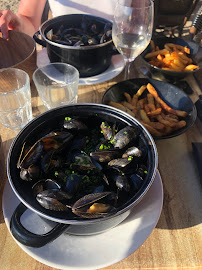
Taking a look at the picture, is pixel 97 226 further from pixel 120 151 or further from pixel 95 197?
pixel 120 151

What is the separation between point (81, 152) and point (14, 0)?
614 cm

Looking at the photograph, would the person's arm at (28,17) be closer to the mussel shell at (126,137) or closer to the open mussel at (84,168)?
the open mussel at (84,168)

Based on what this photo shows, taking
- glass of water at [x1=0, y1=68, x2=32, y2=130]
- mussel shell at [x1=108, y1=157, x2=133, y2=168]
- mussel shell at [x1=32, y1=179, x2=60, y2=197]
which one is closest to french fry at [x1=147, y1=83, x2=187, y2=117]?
mussel shell at [x1=108, y1=157, x2=133, y2=168]

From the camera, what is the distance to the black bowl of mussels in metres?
0.68

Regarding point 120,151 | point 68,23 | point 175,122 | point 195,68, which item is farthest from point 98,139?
point 68,23

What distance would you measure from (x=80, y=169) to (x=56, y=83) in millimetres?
777

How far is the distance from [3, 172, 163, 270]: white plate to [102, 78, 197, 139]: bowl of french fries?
1.43ft

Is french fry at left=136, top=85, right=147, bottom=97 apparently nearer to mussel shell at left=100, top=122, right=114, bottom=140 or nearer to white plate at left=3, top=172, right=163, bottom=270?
mussel shell at left=100, top=122, right=114, bottom=140

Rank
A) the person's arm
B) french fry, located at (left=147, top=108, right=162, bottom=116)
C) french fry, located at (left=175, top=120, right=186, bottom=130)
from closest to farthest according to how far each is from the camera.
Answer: french fry, located at (left=175, top=120, right=186, bottom=130), french fry, located at (left=147, top=108, right=162, bottom=116), the person's arm

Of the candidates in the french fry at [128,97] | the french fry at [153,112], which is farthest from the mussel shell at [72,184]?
the french fry at [128,97]

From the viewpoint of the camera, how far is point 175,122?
3.97 ft

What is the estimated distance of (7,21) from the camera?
1805 mm

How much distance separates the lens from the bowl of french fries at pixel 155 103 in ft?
3.89

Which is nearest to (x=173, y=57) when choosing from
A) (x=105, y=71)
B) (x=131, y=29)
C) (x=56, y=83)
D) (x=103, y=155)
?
(x=131, y=29)
